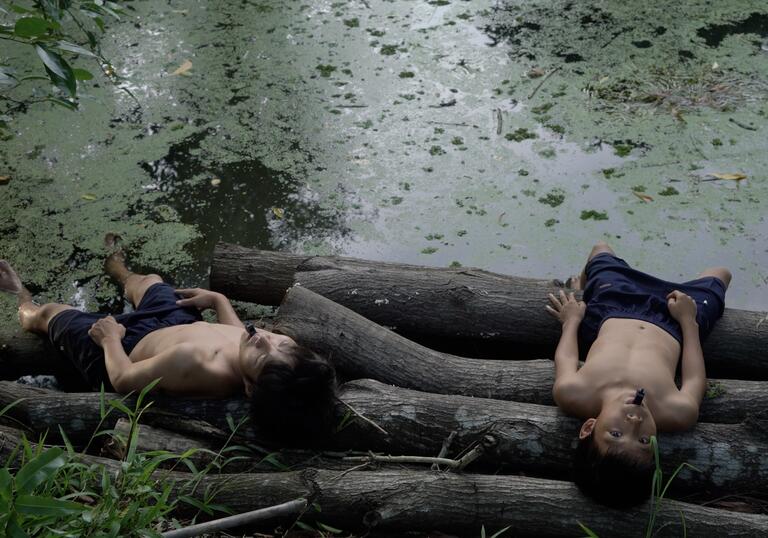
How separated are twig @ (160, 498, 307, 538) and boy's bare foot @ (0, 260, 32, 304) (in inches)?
71.7

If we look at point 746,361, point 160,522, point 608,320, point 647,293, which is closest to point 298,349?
point 160,522

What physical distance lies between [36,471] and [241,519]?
553 mm

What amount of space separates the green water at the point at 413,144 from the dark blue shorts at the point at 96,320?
44 centimetres

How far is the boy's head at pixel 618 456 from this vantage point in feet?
6.80

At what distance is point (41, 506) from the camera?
1.65 m

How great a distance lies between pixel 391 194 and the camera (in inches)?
156

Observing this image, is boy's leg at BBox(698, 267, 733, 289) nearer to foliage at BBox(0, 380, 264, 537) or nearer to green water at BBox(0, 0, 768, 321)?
green water at BBox(0, 0, 768, 321)

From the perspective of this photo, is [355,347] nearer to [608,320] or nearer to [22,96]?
[608,320]

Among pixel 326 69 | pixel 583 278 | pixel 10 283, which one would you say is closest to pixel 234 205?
pixel 10 283

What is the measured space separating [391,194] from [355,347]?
146 cm

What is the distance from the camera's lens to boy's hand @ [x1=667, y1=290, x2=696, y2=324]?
2.65m

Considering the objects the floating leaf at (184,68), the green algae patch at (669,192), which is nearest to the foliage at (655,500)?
the green algae patch at (669,192)

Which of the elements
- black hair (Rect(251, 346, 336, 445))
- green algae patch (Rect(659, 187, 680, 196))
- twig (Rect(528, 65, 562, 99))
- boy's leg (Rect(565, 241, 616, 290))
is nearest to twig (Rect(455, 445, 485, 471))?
black hair (Rect(251, 346, 336, 445))

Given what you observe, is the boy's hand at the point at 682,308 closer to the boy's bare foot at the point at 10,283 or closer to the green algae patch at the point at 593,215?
the green algae patch at the point at 593,215
